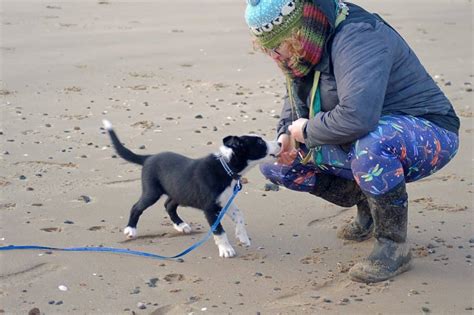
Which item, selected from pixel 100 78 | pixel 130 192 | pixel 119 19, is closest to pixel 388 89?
pixel 130 192

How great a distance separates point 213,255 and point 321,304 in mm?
834

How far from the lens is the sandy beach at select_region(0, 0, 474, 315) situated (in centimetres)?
403

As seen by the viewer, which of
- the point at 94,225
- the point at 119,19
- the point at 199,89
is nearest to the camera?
the point at 94,225

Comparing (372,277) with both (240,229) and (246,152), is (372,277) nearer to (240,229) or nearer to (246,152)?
(240,229)

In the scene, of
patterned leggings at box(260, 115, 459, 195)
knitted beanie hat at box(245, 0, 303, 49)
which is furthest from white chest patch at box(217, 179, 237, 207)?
knitted beanie hat at box(245, 0, 303, 49)

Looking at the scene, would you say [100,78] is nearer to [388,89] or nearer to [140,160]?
[140,160]

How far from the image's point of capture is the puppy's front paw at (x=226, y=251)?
4539 millimetres

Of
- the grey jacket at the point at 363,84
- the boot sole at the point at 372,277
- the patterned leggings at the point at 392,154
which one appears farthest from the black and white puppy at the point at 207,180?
the boot sole at the point at 372,277

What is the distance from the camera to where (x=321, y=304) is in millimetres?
3932

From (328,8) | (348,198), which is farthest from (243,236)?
(328,8)

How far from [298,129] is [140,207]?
1.10m

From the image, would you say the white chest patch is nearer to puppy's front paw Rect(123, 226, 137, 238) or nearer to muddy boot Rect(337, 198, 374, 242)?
puppy's front paw Rect(123, 226, 137, 238)

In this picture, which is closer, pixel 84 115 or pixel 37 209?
pixel 37 209

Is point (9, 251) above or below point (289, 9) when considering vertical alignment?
below
